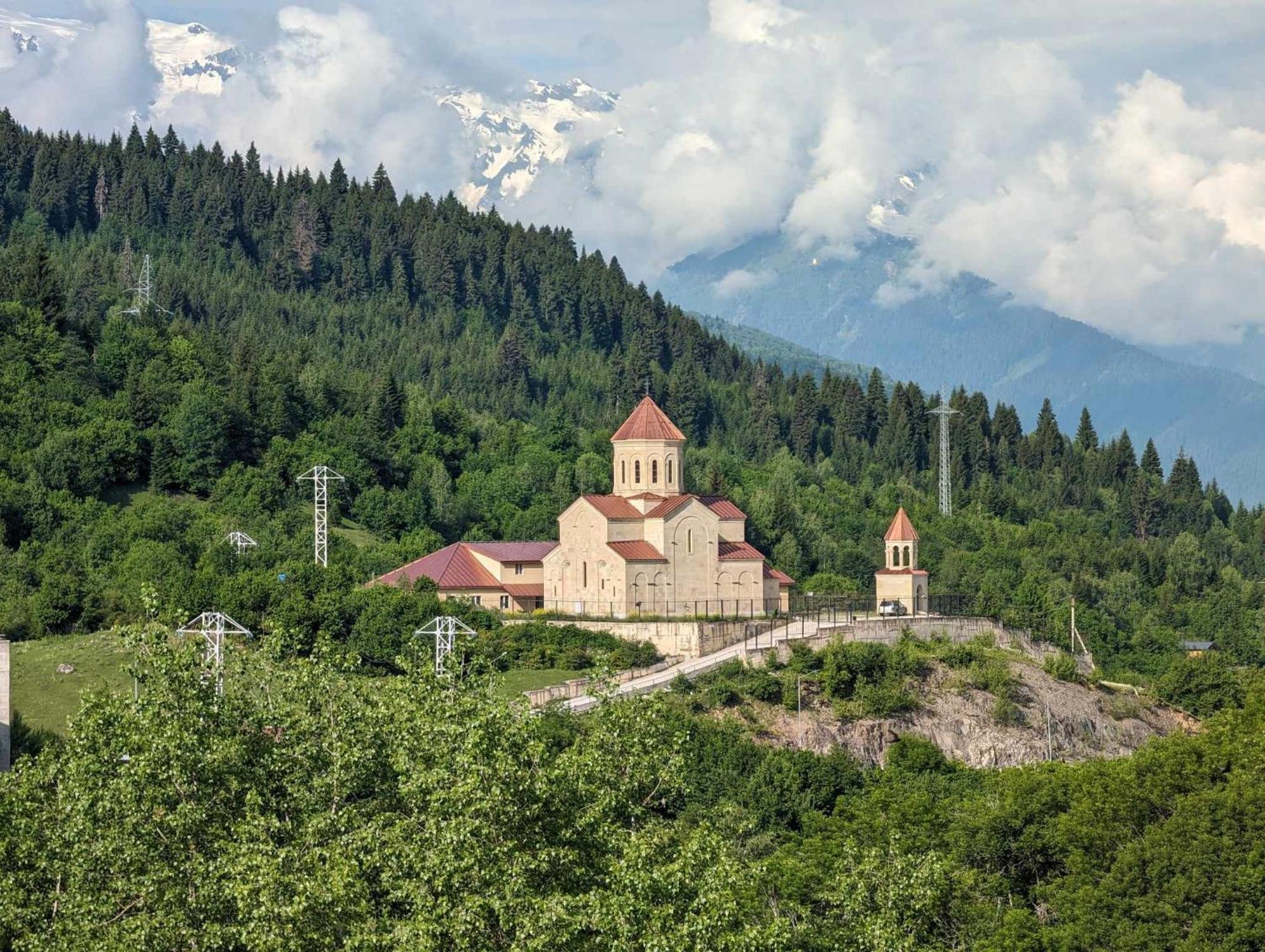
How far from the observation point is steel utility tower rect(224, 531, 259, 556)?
74125 millimetres

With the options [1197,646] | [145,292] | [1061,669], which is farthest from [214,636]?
[145,292]

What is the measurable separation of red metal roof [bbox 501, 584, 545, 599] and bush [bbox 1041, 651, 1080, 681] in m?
18.2

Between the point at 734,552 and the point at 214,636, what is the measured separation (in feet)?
72.1

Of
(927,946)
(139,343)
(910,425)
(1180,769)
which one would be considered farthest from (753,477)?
(927,946)

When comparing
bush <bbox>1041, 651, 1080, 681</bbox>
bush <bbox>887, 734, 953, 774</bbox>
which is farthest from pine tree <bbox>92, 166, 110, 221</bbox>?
bush <bbox>887, 734, 953, 774</bbox>

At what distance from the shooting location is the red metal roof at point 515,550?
75.0 metres

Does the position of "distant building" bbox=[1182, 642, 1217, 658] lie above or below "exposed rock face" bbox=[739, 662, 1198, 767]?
above

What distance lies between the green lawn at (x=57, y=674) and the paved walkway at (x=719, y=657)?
14043 mm

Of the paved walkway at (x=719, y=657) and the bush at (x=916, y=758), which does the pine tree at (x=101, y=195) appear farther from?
the bush at (x=916, y=758)

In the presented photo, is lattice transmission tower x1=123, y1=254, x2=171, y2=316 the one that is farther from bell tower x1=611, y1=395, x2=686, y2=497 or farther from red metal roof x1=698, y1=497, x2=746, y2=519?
red metal roof x1=698, y1=497, x2=746, y2=519

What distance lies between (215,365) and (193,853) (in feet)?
219

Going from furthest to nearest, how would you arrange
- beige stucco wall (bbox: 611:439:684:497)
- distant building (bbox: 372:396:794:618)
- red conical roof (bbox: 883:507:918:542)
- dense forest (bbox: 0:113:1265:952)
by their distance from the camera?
red conical roof (bbox: 883:507:918:542) < beige stucco wall (bbox: 611:439:684:497) < distant building (bbox: 372:396:794:618) < dense forest (bbox: 0:113:1265:952)

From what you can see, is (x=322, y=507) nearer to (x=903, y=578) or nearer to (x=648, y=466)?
(x=648, y=466)

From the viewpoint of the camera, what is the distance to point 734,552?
74.3 m
